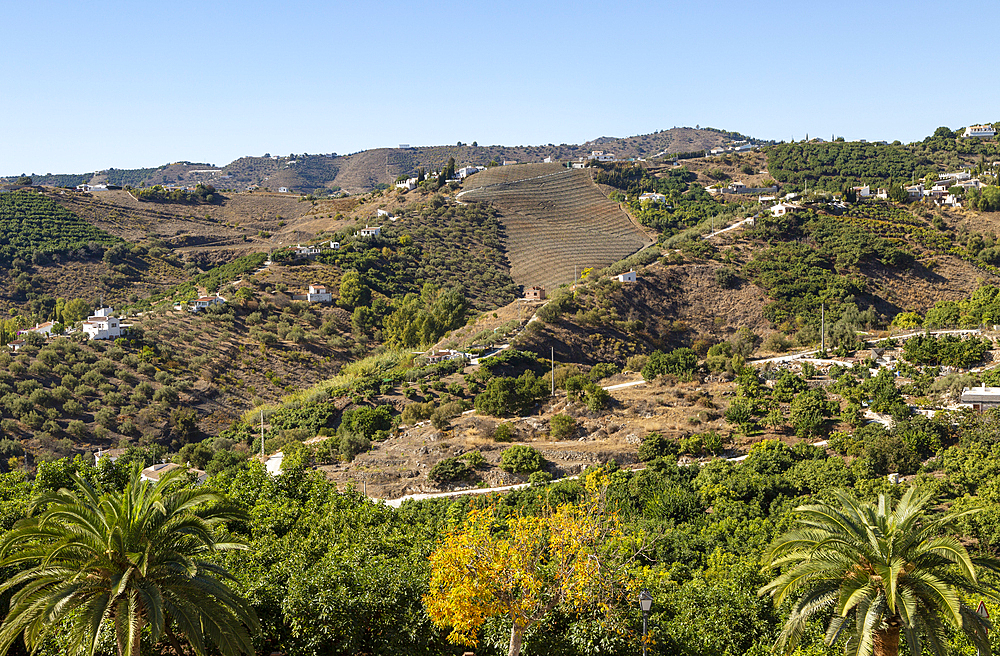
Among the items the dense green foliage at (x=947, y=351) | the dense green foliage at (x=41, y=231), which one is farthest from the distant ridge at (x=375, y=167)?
the dense green foliage at (x=947, y=351)

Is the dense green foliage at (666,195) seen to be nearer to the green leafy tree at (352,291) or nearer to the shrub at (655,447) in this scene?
the green leafy tree at (352,291)

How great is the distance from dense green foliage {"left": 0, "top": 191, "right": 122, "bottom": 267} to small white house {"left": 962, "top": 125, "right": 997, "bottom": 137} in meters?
110

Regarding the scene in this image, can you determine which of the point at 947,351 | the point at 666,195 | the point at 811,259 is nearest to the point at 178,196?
the point at 666,195

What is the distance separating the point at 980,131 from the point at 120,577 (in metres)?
124

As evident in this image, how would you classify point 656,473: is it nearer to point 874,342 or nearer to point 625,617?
point 625,617

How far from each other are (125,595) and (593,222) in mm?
77615

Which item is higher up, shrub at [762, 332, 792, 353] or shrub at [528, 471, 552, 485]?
shrub at [762, 332, 792, 353]

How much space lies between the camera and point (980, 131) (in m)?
105

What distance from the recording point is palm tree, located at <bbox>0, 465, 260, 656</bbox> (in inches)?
328

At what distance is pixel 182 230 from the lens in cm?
8775

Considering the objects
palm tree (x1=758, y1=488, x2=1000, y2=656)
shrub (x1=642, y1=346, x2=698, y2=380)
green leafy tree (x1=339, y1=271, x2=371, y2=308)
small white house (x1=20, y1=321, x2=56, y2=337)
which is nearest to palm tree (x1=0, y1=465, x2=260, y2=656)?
palm tree (x1=758, y1=488, x2=1000, y2=656)

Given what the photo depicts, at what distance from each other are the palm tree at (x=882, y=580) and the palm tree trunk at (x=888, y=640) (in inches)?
0.5

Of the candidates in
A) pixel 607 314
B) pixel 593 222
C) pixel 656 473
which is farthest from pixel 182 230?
pixel 656 473

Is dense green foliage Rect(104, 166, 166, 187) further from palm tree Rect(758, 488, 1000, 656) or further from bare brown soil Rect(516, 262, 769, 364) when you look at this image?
palm tree Rect(758, 488, 1000, 656)
